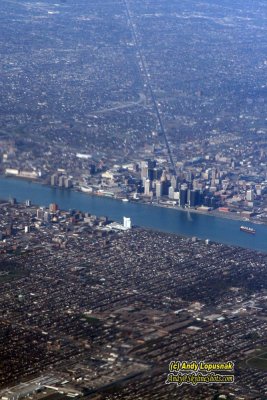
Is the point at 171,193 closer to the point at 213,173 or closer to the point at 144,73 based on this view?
the point at 213,173

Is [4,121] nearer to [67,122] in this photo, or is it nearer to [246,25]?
[67,122]

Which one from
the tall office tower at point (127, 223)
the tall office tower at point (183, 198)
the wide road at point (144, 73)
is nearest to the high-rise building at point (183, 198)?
the tall office tower at point (183, 198)

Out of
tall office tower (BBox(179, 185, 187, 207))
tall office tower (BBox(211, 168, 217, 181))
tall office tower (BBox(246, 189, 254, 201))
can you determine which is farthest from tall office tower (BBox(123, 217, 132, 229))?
tall office tower (BBox(211, 168, 217, 181))

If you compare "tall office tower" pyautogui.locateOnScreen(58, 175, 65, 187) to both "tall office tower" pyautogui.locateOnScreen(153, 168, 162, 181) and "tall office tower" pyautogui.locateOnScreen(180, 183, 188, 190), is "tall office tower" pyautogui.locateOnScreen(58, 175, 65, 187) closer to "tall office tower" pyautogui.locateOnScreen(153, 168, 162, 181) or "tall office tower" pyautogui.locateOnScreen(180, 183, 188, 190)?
"tall office tower" pyautogui.locateOnScreen(153, 168, 162, 181)

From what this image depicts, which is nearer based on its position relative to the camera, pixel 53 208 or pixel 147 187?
pixel 53 208

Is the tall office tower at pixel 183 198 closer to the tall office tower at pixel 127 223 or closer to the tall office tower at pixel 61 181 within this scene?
the tall office tower at pixel 127 223

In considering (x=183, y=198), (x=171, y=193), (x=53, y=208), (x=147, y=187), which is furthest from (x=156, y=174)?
(x=53, y=208)
